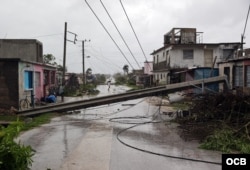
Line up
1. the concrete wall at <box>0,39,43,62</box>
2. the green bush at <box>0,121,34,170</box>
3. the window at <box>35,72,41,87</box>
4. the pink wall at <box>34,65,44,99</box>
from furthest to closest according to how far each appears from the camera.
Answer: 1. the concrete wall at <box>0,39,43,62</box>
2. the window at <box>35,72,41,87</box>
3. the pink wall at <box>34,65,44,99</box>
4. the green bush at <box>0,121,34,170</box>

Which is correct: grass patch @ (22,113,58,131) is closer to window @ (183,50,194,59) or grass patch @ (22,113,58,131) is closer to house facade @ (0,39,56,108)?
house facade @ (0,39,56,108)

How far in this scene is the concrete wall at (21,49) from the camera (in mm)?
33312

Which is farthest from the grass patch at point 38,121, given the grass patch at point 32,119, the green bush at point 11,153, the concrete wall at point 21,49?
the concrete wall at point 21,49

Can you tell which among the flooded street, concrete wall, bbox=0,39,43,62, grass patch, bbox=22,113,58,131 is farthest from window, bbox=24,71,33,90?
concrete wall, bbox=0,39,43,62

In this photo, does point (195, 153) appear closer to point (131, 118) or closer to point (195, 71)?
point (131, 118)

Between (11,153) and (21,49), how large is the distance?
2883cm

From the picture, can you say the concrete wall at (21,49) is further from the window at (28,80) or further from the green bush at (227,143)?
the green bush at (227,143)

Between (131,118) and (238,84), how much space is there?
9.74 metres

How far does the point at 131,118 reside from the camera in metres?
18.9

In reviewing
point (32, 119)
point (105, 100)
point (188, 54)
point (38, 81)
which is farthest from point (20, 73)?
point (188, 54)

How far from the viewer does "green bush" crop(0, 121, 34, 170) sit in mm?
6199

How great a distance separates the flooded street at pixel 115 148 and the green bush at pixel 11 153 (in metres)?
2.01

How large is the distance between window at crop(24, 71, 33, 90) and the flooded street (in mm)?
7336

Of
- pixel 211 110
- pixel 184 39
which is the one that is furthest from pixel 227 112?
pixel 184 39
